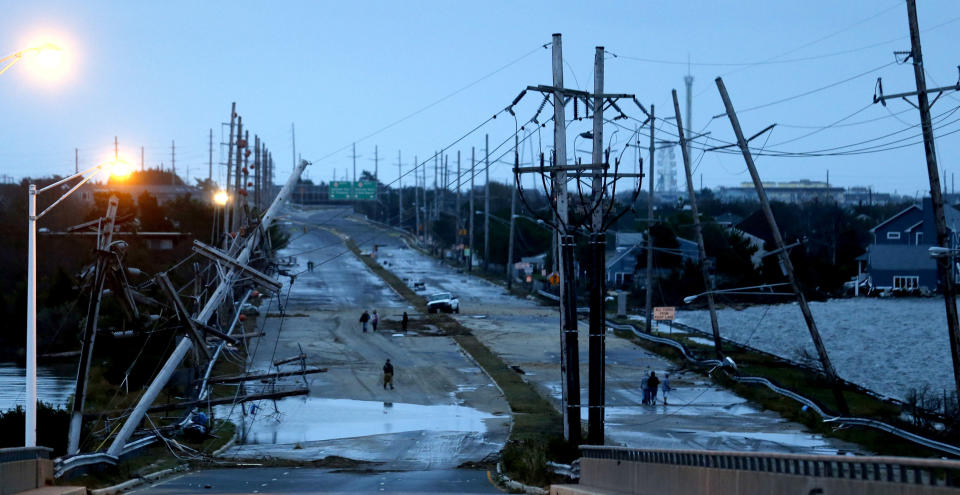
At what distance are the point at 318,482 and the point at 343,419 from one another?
1303 cm

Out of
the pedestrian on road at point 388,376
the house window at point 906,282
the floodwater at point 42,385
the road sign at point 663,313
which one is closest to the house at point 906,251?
the house window at point 906,282

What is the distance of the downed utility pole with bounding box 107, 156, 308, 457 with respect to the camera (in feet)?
80.7

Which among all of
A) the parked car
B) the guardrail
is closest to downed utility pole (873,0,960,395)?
the guardrail

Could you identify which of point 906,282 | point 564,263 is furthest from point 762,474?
point 906,282

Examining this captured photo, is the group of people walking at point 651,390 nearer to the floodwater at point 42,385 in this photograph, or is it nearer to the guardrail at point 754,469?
the guardrail at point 754,469

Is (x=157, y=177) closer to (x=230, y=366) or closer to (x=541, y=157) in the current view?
(x=230, y=366)

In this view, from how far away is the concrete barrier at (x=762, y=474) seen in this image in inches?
384

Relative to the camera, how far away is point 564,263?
24344 millimetres

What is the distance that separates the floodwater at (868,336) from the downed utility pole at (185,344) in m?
23.8

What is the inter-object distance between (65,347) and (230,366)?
18756mm

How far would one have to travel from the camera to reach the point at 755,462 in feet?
42.2

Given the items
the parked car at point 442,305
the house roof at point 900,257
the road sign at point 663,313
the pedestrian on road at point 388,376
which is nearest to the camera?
the pedestrian on road at point 388,376

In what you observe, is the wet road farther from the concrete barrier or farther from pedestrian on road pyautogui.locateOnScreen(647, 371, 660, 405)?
pedestrian on road pyautogui.locateOnScreen(647, 371, 660, 405)

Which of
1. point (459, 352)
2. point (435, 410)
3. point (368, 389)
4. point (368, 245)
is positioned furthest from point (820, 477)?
point (368, 245)
